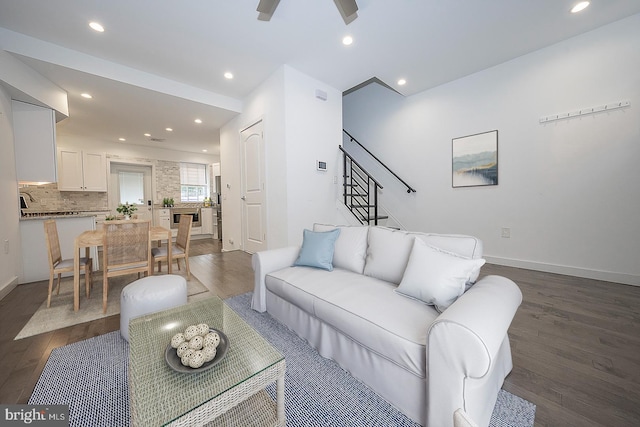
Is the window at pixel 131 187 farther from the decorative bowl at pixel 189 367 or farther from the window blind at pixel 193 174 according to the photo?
the decorative bowl at pixel 189 367

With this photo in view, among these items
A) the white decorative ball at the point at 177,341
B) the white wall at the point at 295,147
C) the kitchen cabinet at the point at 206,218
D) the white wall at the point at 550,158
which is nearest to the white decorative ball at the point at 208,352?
the white decorative ball at the point at 177,341

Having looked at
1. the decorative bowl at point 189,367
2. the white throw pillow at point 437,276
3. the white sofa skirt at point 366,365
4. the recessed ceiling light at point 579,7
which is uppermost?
the recessed ceiling light at point 579,7

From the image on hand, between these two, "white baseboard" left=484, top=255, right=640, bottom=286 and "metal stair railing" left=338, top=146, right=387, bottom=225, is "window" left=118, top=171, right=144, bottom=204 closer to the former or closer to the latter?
"metal stair railing" left=338, top=146, right=387, bottom=225

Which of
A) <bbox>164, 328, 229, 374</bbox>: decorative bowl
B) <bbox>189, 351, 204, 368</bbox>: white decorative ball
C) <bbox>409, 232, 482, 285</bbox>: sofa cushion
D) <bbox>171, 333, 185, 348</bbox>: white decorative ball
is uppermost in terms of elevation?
<bbox>409, 232, 482, 285</bbox>: sofa cushion

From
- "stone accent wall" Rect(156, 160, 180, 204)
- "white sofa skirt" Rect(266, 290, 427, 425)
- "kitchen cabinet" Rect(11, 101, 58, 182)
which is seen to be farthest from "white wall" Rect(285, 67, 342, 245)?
"stone accent wall" Rect(156, 160, 180, 204)

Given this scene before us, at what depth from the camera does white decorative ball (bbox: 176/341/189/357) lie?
3.18ft

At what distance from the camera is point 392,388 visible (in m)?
1.14

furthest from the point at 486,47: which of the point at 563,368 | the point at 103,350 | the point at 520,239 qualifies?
the point at 103,350

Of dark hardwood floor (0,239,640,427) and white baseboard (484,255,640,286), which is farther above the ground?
white baseboard (484,255,640,286)

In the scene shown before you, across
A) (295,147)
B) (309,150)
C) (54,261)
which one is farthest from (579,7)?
(54,261)

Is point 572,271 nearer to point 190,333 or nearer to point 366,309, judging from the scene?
point 366,309

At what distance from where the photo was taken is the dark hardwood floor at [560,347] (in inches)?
45.6

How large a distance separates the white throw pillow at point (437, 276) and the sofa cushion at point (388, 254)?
214mm

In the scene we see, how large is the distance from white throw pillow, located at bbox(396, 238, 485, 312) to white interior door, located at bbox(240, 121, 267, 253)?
9.18 ft
